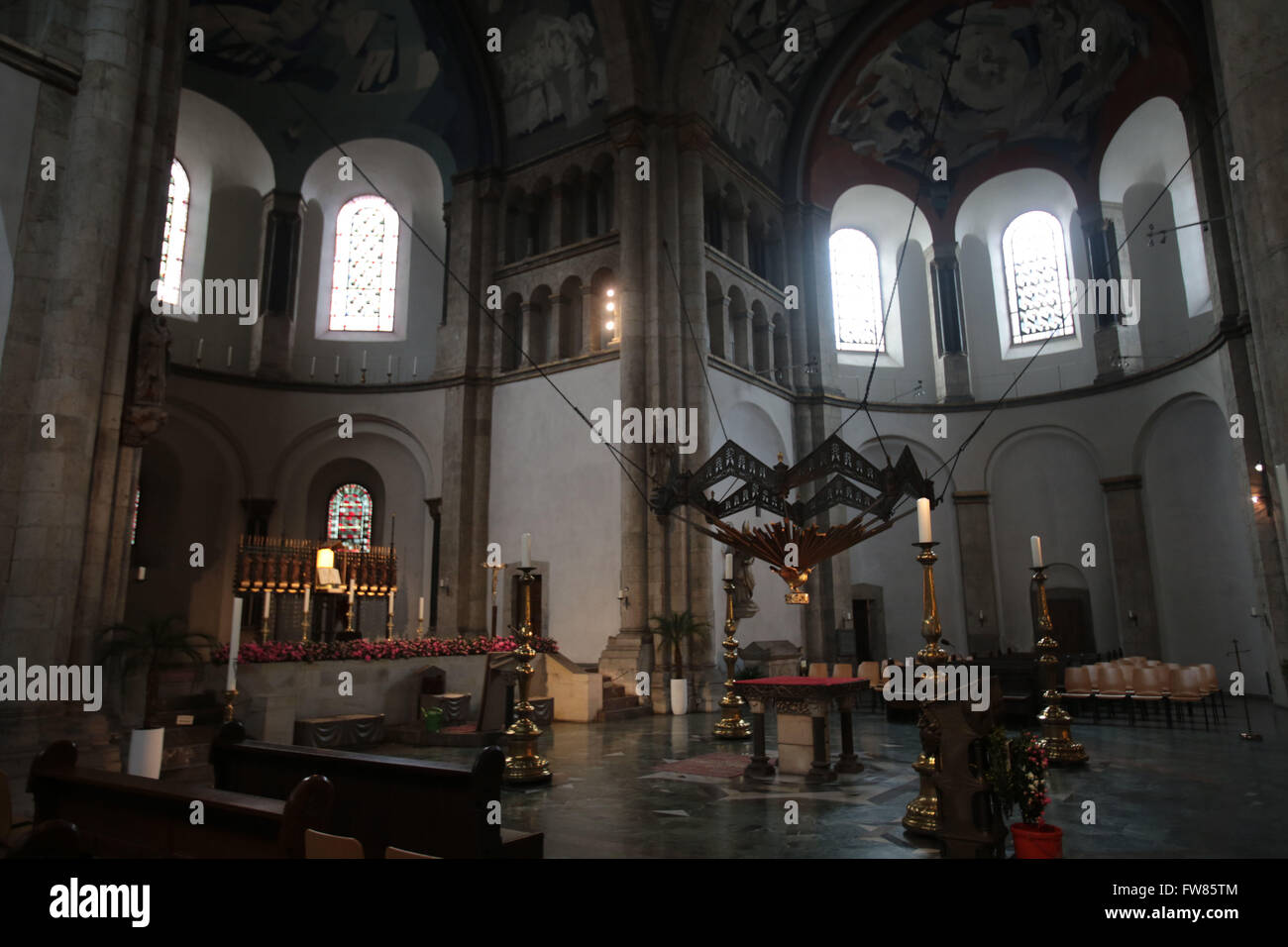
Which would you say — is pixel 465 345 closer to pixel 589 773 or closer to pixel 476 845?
pixel 589 773

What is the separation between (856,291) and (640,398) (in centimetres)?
1035

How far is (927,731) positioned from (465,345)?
1583 centimetres

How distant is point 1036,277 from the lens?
22.5 metres

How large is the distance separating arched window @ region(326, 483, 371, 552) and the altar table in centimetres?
1440

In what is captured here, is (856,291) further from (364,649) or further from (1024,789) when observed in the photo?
(1024,789)

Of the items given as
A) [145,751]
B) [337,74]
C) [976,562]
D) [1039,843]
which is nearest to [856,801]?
[1039,843]

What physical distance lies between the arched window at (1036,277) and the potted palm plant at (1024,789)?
1975 cm

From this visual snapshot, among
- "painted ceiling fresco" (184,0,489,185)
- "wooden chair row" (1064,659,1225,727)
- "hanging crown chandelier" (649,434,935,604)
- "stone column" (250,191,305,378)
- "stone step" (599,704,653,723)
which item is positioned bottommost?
"stone step" (599,704,653,723)

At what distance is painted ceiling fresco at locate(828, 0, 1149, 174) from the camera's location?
19062 mm

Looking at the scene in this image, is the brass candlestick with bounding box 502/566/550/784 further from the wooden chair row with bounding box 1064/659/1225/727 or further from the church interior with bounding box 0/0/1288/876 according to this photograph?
the wooden chair row with bounding box 1064/659/1225/727

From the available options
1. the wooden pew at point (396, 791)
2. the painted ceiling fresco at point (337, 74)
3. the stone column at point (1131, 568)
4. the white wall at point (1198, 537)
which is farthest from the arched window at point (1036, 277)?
the wooden pew at point (396, 791)

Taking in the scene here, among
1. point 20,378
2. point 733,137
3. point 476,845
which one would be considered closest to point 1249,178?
point 476,845

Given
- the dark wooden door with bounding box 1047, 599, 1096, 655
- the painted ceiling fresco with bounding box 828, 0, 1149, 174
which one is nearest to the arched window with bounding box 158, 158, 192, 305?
the painted ceiling fresco with bounding box 828, 0, 1149, 174

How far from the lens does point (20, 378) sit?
8031 mm
